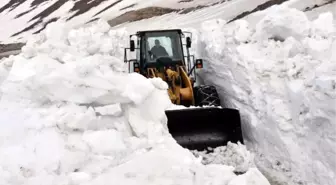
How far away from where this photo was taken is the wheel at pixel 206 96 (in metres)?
6.98

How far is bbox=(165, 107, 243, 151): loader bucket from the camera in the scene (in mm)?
5969

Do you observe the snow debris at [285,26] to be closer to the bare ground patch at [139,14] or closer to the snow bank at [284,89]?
the snow bank at [284,89]

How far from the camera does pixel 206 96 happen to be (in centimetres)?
706

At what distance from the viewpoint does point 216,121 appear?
6.07 m

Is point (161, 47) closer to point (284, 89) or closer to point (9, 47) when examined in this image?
point (284, 89)

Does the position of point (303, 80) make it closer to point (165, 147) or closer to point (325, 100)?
point (325, 100)

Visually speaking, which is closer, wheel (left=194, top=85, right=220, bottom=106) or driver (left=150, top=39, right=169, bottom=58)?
wheel (left=194, top=85, right=220, bottom=106)

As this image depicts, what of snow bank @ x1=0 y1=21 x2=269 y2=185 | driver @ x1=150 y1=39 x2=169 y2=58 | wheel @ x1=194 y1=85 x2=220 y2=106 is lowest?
wheel @ x1=194 y1=85 x2=220 y2=106

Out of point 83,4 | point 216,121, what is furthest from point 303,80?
point 83,4

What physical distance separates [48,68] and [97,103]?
1.06 meters

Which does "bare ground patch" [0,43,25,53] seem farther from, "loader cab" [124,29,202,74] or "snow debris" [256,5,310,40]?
"snow debris" [256,5,310,40]

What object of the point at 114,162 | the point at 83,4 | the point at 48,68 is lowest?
the point at 83,4

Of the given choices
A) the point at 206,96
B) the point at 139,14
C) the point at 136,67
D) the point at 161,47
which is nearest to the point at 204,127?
the point at 206,96

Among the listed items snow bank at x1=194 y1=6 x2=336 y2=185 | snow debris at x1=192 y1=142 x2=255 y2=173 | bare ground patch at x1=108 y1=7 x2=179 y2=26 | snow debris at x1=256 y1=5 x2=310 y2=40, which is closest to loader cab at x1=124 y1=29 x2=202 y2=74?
snow bank at x1=194 y1=6 x2=336 y2=185
